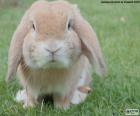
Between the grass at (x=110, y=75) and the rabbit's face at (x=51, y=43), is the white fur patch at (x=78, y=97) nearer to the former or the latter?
the grass at (x=110, y=75)

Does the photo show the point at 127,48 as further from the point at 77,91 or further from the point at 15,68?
the point at 15,68

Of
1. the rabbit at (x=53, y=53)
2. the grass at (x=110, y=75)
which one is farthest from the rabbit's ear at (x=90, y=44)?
the grass at (x=110, y=75)

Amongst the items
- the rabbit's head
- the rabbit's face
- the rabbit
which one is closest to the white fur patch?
the rabbit

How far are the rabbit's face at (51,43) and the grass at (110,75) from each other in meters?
0.51

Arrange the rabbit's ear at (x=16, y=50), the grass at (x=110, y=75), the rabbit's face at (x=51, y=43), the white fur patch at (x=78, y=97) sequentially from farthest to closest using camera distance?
the white fur patch at (x=78, y=97), the grass at (x=110, y=75), the rabbit's ear at (x=16, y=50), the rabbit's face at (x=51, y=43)

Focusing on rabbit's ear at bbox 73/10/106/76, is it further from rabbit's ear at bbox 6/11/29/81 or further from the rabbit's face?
rabbit's ear at bbox 6/11/29/81

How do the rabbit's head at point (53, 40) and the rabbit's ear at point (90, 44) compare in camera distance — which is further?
the rabbit's ear at point (90, 44)

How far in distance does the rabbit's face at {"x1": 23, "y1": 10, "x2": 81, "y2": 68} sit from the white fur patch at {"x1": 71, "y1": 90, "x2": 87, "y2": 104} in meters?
0.58

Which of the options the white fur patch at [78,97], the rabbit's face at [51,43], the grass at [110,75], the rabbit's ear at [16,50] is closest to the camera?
the rabbit's face at [51,43]

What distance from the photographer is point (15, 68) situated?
378cm

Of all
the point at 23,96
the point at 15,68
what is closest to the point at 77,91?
the point at 23,96

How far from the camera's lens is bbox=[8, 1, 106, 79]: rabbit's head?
3439 millimetres

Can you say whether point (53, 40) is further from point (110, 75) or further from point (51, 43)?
point (110, 75)

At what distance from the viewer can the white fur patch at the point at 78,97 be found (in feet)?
13.7
